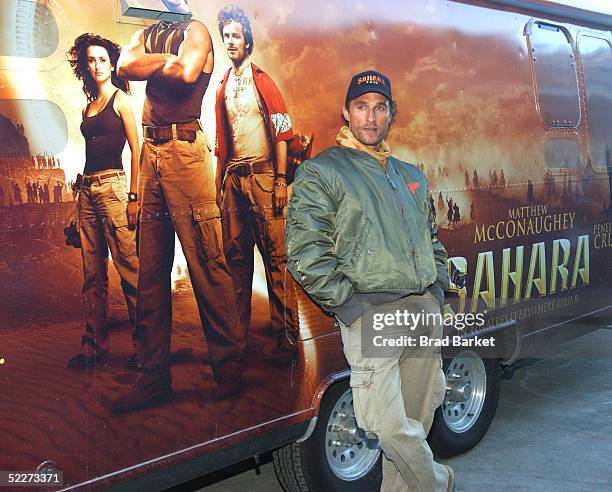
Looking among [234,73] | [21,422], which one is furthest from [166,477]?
[234,73]

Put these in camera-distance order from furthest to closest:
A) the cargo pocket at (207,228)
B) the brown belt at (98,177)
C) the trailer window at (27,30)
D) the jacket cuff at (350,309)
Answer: the jacket cuff at (350,309)
the cargo pocket at (207,228)
the brown belt at (98,177)
the trailer window at (27,30)

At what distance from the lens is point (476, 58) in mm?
5277

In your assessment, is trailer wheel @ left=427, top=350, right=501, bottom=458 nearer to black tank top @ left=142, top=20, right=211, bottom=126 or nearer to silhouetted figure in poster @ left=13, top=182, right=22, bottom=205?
black tank top @ left=142, top=20, right=211, bottom=126

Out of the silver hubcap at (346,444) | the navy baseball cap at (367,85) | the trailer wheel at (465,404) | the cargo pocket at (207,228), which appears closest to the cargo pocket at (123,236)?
the cargo pocket at (207,228)

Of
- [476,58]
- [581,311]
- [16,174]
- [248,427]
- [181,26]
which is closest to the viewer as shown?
[16,174]

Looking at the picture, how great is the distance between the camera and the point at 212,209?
3844mm

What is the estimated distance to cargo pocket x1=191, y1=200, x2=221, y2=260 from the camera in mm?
3797

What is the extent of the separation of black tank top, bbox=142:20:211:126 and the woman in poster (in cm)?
11

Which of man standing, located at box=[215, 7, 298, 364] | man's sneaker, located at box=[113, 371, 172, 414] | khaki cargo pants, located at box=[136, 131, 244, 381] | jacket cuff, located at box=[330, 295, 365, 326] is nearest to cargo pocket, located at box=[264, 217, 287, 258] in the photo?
man standing, located at box=[215, 7, 298, 364]

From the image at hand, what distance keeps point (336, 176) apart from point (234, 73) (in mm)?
630

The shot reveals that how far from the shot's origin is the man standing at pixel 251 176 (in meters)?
3.89

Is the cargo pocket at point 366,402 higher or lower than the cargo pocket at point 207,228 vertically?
lower

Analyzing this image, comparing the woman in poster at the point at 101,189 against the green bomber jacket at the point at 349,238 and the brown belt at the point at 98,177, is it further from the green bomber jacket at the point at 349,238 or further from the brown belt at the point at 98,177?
the green bomber jacket at the point at 349,238

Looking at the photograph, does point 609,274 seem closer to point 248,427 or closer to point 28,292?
point 248,427
